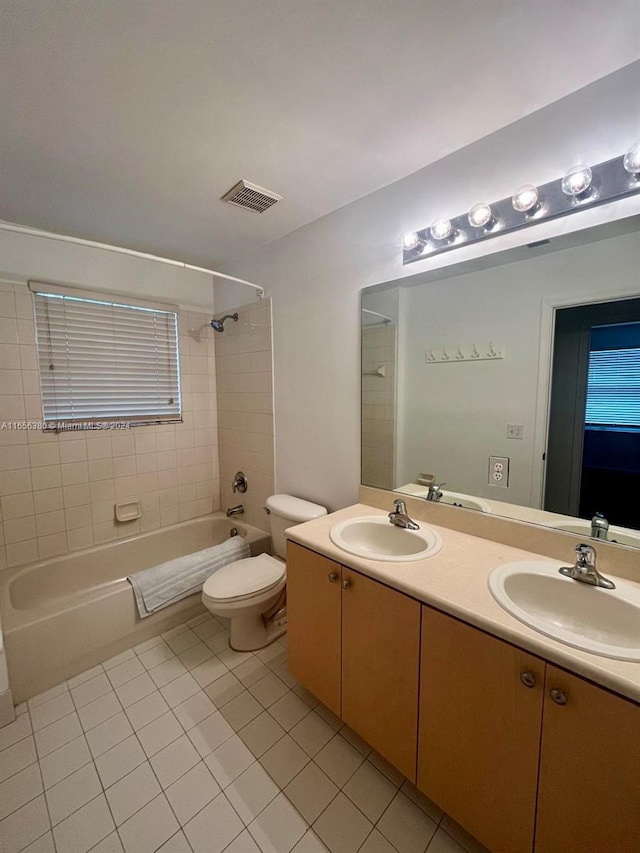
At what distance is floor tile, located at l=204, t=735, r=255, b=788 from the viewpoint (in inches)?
47.9

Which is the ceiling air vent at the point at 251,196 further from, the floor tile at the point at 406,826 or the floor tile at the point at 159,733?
the floor tile at the point at 406,826

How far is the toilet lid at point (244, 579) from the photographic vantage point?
5.59 ft

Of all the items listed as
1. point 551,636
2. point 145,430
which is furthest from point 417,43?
point 145,430

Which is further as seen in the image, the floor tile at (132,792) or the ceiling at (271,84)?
the floor tile at (132,792)

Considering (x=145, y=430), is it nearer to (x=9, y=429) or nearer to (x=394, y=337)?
(x=9, y=429)

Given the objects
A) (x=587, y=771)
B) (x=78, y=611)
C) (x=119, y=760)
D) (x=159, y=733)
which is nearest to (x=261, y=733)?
(x=159, y=733)

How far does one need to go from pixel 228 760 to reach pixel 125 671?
777mm

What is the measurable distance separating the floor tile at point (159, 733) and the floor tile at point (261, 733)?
278 mm

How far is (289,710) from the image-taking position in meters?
1.48

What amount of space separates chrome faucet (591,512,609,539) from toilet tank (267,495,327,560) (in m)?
1.19

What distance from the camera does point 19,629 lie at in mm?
1515

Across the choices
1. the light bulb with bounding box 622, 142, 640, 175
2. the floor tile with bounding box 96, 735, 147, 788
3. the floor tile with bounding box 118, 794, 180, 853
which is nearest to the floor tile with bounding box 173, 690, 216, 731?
the floor tile with bounding box 96, 735, 147, 788

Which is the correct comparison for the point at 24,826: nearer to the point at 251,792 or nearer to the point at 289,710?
the point at 251,792

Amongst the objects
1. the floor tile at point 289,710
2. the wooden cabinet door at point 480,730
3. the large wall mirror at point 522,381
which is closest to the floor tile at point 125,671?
the floor tile at point 289,710
